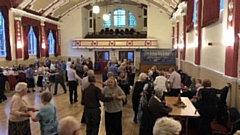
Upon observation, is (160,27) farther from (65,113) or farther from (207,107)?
(207,107)

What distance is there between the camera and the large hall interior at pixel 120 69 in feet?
14.1

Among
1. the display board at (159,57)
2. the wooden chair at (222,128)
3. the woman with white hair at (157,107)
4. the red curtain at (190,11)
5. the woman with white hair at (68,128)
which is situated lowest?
the wooden chair at (222,128)

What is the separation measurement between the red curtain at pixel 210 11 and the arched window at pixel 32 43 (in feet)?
36.7

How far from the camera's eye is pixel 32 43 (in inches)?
617

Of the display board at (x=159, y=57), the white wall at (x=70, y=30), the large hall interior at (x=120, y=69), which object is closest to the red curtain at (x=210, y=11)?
the large hall interior at (x=120, y=69)

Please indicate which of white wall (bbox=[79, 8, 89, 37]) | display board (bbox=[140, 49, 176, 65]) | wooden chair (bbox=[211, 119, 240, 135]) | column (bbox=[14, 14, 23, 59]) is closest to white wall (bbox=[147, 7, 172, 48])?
white wall (bbox=[79, 8, 89, 37])

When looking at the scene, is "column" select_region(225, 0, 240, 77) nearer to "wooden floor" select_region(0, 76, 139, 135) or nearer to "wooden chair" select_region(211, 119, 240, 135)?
"wooden chair" select_region(211, 119, 240, 135)

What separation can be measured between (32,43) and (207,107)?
1351 centimetres

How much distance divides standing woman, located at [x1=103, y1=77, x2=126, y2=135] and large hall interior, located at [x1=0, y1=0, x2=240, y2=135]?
2cm

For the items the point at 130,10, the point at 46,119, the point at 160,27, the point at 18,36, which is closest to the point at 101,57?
the point at 130,10

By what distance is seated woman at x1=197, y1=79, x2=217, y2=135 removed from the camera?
4473 mm

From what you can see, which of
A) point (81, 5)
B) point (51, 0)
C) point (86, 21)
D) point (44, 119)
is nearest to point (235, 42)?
point (44, 119)

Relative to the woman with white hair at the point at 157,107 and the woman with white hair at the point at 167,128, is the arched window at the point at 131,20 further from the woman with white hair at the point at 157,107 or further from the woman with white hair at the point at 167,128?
the woman with white hair at the point at 167,128

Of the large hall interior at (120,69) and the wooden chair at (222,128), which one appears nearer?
the large hall interior at (120,69)
